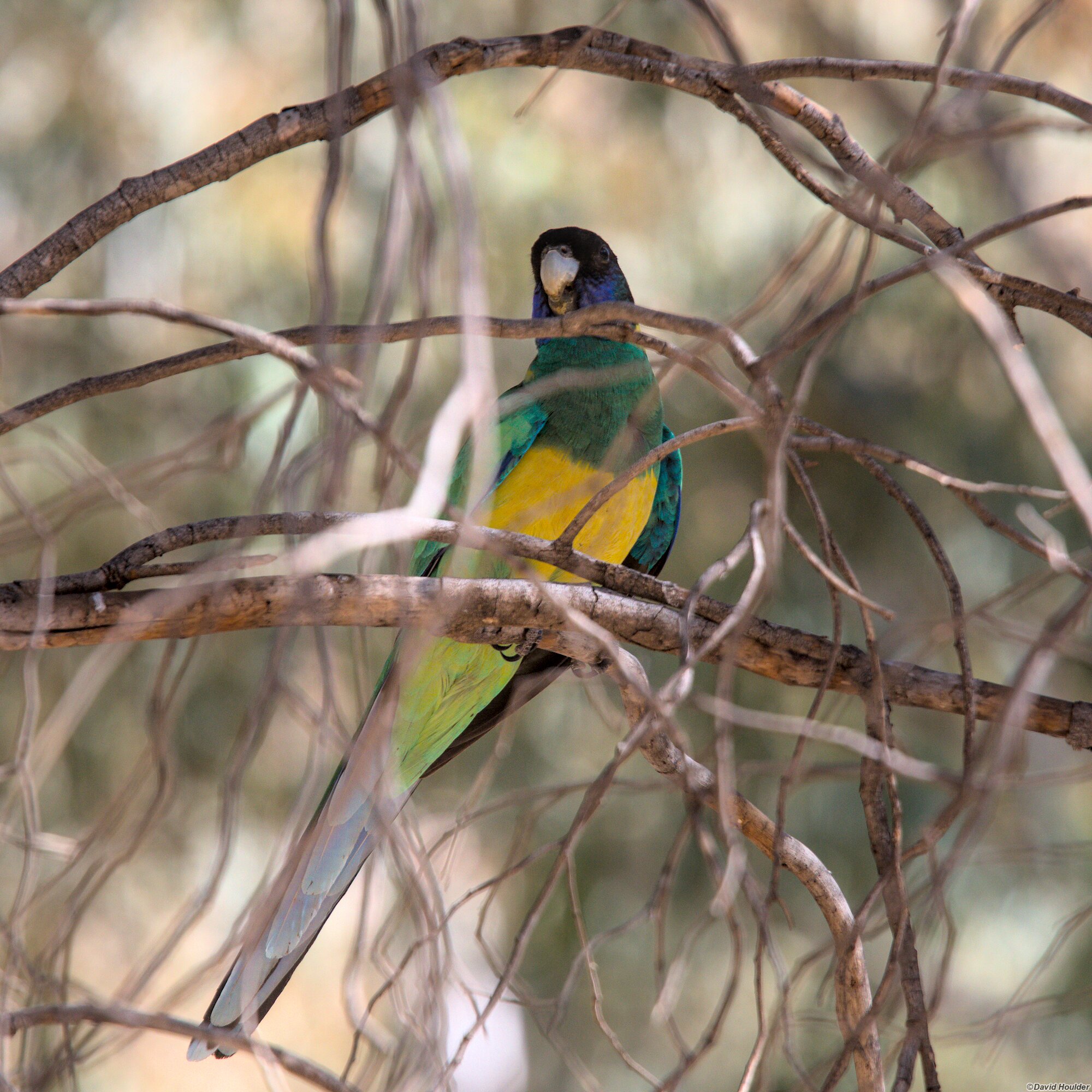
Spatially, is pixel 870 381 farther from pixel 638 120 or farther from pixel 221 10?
pixel 221 10

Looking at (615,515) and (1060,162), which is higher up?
(1060,162)

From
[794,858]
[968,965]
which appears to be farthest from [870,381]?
[794,858]

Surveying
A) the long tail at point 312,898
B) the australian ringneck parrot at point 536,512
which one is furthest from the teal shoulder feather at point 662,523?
the long tail at point 312,898

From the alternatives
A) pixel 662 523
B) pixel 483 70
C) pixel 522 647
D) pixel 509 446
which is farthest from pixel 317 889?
pixel 483 70

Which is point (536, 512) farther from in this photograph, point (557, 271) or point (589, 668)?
point (557, 271)

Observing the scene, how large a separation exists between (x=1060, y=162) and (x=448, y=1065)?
4.86 m

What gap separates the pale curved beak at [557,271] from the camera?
2.67 meters

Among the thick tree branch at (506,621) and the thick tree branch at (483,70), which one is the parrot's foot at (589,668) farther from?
the thick tree branch at (483,70)

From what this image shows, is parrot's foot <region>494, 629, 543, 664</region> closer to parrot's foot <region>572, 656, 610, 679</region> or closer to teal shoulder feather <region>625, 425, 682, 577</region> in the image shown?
parrot's foot <region>572, 656, 610, 679</region>

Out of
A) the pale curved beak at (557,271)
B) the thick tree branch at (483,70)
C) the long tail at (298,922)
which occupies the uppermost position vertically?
the pale curved beak at (557,271)

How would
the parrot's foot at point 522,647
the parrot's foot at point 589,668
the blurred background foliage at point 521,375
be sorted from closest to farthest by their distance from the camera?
the parrot's foot at point 589,668
the parrot's foot at point 522,647
the blurred background foliage at point 521,375

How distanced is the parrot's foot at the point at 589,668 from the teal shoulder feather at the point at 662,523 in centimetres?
53

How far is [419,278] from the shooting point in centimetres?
80

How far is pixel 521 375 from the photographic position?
430cm
